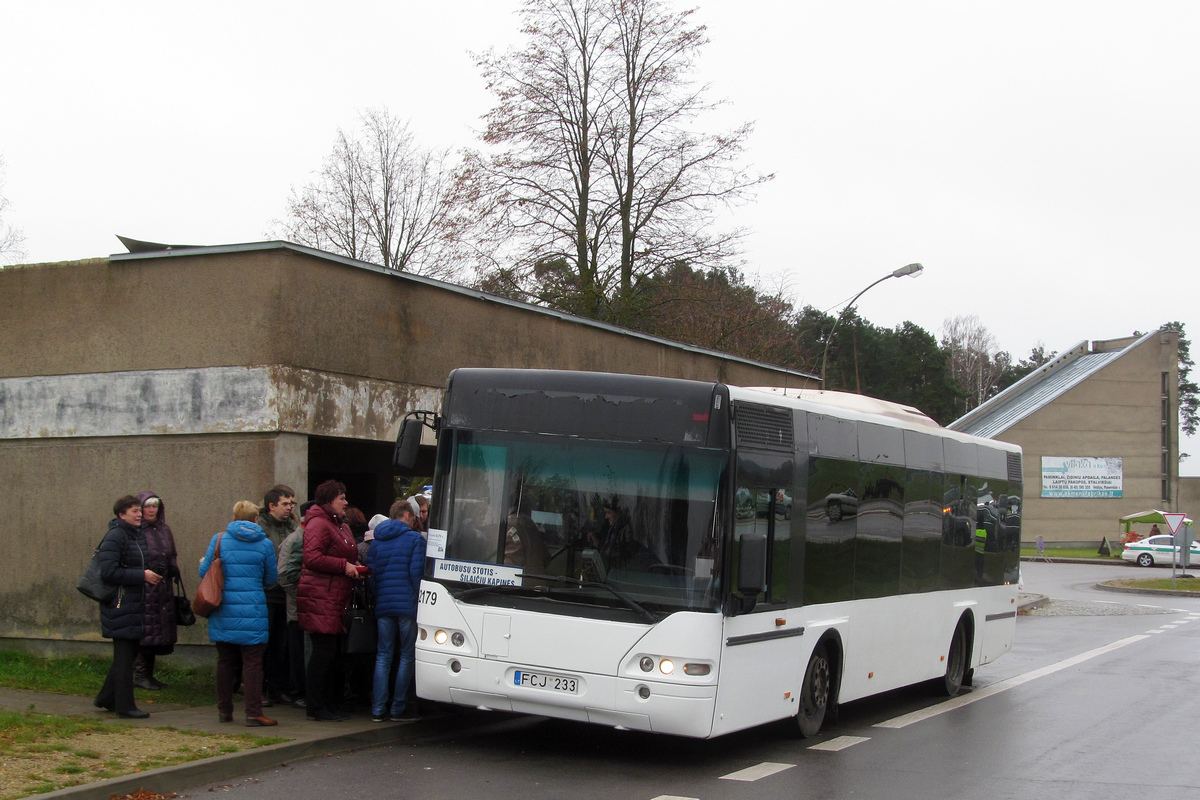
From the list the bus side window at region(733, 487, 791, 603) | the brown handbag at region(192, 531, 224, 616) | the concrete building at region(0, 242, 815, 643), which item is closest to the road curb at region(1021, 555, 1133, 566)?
the concrete building at region(0, 242, 815, 643)

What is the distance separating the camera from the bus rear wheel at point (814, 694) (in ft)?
30.4

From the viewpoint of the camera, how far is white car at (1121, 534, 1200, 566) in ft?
166

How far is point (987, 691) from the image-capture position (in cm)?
1296

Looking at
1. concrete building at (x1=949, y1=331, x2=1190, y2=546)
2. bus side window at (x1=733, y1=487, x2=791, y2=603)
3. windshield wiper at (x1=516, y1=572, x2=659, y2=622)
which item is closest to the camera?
windshield wiper at (x1=516, y1=572, x2=659, y2=622)

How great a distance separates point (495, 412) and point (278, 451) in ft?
10.5

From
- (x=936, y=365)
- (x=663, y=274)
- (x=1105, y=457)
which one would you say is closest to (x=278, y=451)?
(x=663, y=274)

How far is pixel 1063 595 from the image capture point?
3222 cm

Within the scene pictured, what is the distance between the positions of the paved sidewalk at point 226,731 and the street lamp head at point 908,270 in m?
15.9

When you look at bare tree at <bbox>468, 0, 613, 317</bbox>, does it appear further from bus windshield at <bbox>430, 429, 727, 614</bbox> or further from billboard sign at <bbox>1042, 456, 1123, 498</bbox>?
billboard sign at <bbox>1042, 456, 1123, 498</bbox>

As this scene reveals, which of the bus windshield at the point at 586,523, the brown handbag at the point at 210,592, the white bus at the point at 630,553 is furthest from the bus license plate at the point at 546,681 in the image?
the brown handbag at the point at 210,592

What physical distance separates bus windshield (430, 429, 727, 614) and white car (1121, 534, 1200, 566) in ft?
158

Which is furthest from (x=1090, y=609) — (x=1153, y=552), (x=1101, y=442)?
(x=1101, y=442)

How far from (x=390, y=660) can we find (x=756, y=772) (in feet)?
10.0

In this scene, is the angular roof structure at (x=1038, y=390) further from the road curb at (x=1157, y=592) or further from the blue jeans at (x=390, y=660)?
the blue jeans at (x=390, y=660)
